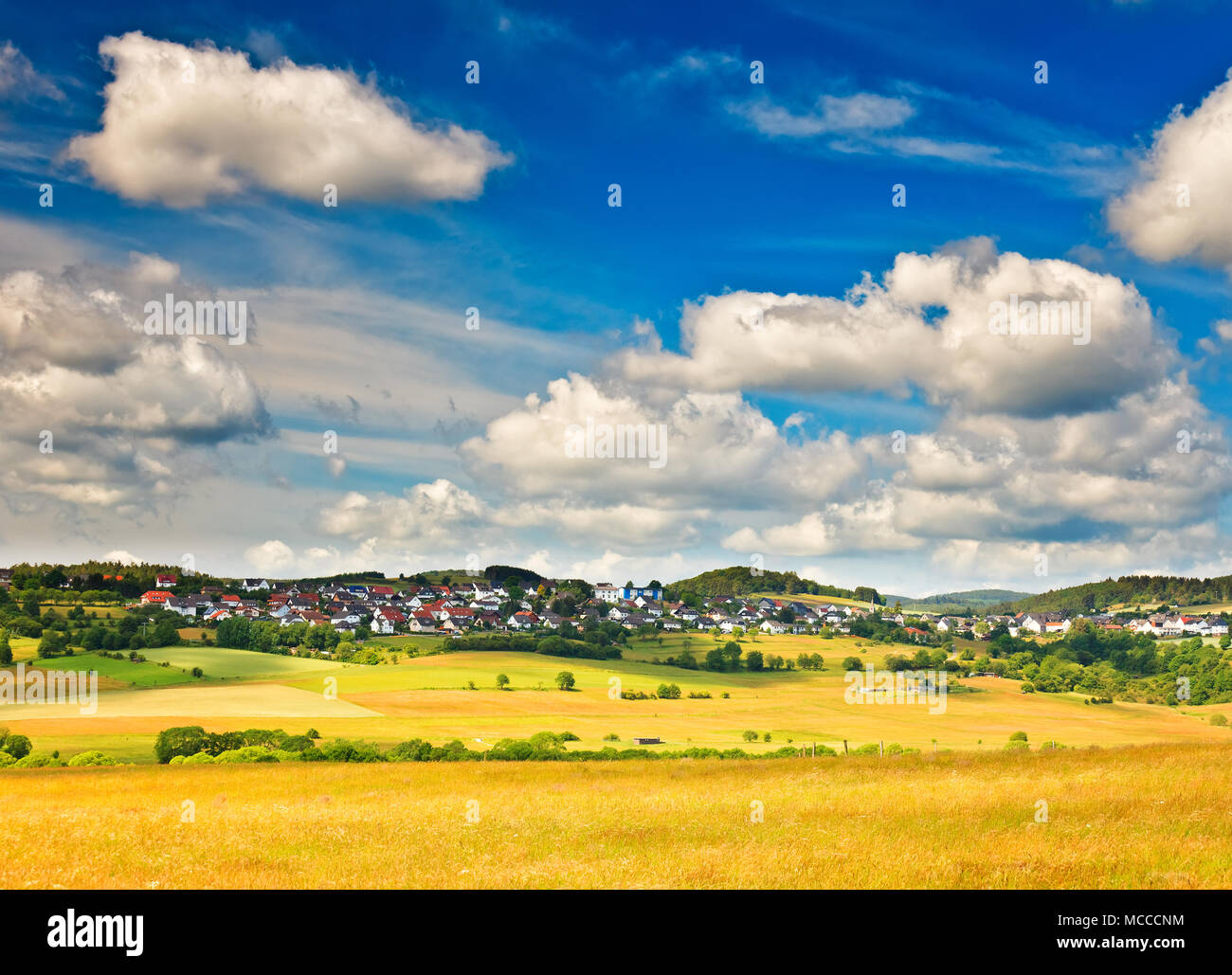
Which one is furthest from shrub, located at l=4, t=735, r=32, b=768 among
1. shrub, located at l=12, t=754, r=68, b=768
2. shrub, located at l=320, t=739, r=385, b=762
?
shrub, located at l=320, t=739, r=385, b=762

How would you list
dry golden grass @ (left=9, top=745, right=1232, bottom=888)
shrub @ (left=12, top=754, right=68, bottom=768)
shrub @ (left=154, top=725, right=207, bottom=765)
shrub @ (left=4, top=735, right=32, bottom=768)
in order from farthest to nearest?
shrub @ (left=4, top=735, right=32, bottom=768) < shrub @ (left=154, top=725, right=207, bottom=765) < shrub @ (left=12, top=754, right=68, bottom=768) < dry golden grass @ (left=9, top=745, right=1232, bottom=888)

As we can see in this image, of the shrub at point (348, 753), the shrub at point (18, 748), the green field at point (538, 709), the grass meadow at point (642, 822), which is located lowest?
the green field at point (538, 709)

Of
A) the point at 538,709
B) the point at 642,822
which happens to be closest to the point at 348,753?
the point at 642,822

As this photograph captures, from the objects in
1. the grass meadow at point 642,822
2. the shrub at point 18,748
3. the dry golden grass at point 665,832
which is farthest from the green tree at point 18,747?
the dry golden grass at point 665,832

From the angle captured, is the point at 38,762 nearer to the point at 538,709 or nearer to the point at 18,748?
the point at 18,748

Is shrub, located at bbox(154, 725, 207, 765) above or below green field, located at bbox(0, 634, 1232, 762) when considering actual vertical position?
above

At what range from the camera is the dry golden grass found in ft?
50.2

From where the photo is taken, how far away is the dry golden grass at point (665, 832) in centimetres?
1530

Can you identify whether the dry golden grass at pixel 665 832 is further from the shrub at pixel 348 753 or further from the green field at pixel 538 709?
the green field at pixel 538 709

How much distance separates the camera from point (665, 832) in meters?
19.9

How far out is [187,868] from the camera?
15984 millimetres

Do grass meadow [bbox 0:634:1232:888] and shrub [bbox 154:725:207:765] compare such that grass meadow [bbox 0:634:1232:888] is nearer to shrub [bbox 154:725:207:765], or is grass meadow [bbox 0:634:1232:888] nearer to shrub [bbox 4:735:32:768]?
shrub [bbox 154:725:207:765]
